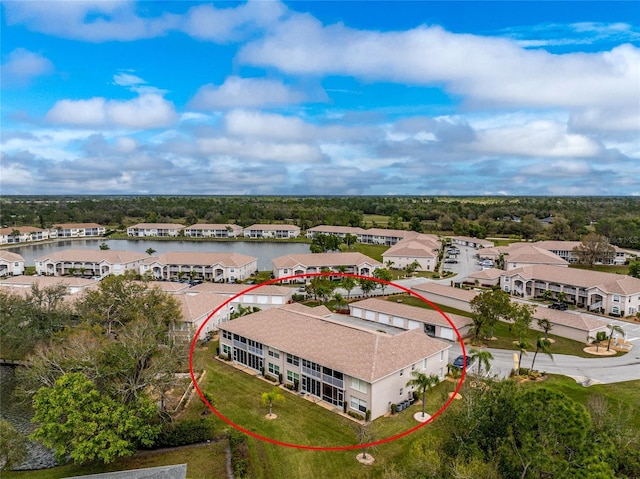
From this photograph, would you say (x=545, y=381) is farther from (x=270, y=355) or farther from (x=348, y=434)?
(x=270, y=355)

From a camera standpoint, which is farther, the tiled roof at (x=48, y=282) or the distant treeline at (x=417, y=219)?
the distant treeline at (x=417, y=219)

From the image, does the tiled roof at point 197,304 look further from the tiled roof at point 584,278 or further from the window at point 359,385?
the tiled roof at point 584,278

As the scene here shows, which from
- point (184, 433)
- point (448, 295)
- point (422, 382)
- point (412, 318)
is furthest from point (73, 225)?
point (422, 382)

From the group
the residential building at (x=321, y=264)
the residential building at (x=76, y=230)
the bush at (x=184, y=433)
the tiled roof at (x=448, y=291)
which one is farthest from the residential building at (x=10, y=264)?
the tiled roof at (x=448, y=291)

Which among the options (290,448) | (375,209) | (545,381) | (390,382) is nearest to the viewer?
(290,448)

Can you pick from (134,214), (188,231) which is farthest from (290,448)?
(134,214)

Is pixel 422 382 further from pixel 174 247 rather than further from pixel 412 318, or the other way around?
pixel 174 247
